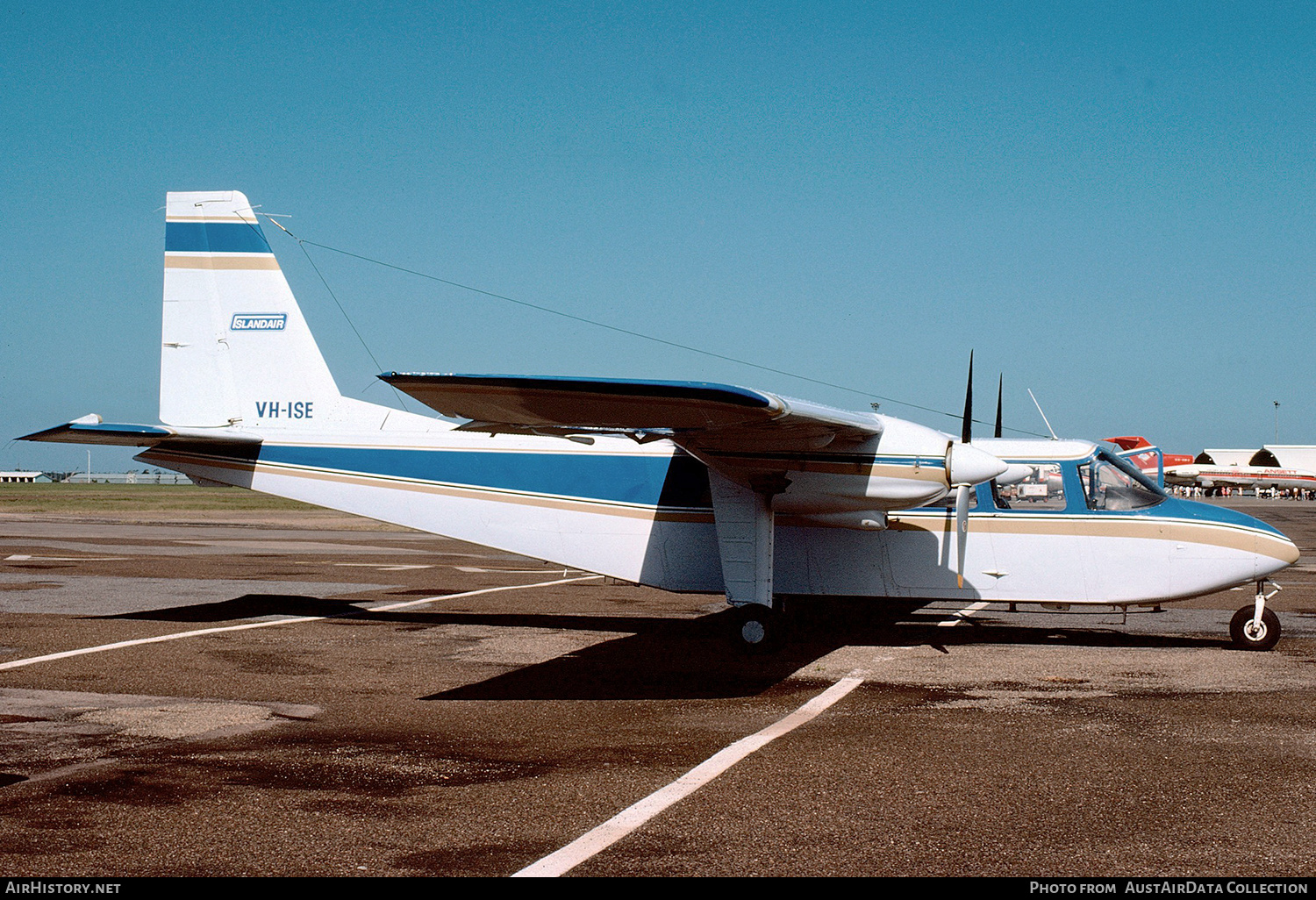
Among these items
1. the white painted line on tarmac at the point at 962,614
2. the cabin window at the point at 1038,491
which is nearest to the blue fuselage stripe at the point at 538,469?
the cabin window at the point at 1038,491

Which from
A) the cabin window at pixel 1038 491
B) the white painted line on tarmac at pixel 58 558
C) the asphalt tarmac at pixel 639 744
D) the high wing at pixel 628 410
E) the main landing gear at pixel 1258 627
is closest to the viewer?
the asphalt tarmac at pixel 639 744

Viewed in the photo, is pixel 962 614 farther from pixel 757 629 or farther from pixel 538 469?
pixel 538 469

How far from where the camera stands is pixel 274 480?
1492 centimetres

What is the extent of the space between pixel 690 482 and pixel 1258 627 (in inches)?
281

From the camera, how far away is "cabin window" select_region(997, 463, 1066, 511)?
13109 mm

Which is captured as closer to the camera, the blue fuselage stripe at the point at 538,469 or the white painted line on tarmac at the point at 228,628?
the white painted line on tarmac at the point at 228,628

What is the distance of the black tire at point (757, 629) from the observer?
12.3m

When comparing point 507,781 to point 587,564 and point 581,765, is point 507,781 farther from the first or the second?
point 587,564

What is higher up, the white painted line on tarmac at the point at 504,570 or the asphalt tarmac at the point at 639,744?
the asphalt tarmac at the point at 639,744

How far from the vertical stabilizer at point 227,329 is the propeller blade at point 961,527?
8720mm

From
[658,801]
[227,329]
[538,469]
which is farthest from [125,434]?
[658,801]

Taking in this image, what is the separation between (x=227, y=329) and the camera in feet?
50.3

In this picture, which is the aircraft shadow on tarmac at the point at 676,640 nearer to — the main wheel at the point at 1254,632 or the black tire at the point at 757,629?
the black tire at the point at 757,629

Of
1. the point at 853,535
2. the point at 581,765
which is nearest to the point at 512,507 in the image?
the point at 853,535
